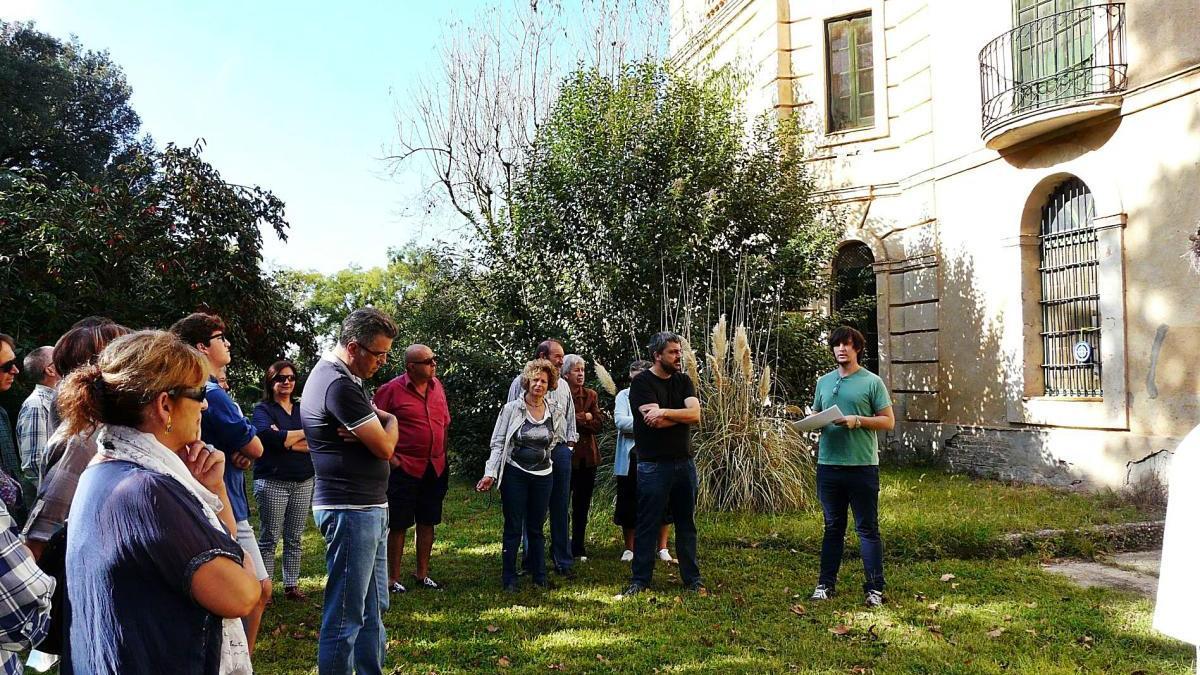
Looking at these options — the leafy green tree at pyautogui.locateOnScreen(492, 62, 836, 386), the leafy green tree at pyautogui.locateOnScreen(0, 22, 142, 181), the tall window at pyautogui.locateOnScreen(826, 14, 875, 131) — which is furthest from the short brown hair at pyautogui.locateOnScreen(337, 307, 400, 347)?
the leafy green tree at pyautogui.locateOnScreen(0, 22, 142, 181)

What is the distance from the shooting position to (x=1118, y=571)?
7734 mm

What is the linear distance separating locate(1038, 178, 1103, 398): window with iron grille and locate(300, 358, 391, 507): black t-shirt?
1080 cm

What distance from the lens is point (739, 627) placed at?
6.03m

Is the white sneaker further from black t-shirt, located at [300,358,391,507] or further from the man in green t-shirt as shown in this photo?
black t-shirt, located at [300,358,391,507]

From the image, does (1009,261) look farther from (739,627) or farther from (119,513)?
(119,513)

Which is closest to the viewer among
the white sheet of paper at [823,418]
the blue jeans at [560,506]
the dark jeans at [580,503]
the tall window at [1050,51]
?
the white sheet of paper at [823,418]

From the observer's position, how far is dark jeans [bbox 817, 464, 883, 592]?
21.1 ft

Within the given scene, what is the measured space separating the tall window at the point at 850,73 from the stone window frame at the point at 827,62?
0.10m

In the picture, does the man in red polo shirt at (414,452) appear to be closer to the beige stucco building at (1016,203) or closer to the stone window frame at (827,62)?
the beige stucco building at (1016,203)

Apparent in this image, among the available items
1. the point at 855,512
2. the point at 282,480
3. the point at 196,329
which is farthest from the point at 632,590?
the point at 196,329

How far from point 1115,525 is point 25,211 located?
12421 mm

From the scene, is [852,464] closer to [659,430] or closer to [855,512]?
[855,512]

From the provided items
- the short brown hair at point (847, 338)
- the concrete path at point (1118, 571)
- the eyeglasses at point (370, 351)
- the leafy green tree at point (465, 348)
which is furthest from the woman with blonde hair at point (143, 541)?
the leafy green tree at point (465, 348)

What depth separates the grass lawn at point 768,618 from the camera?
5344mm
